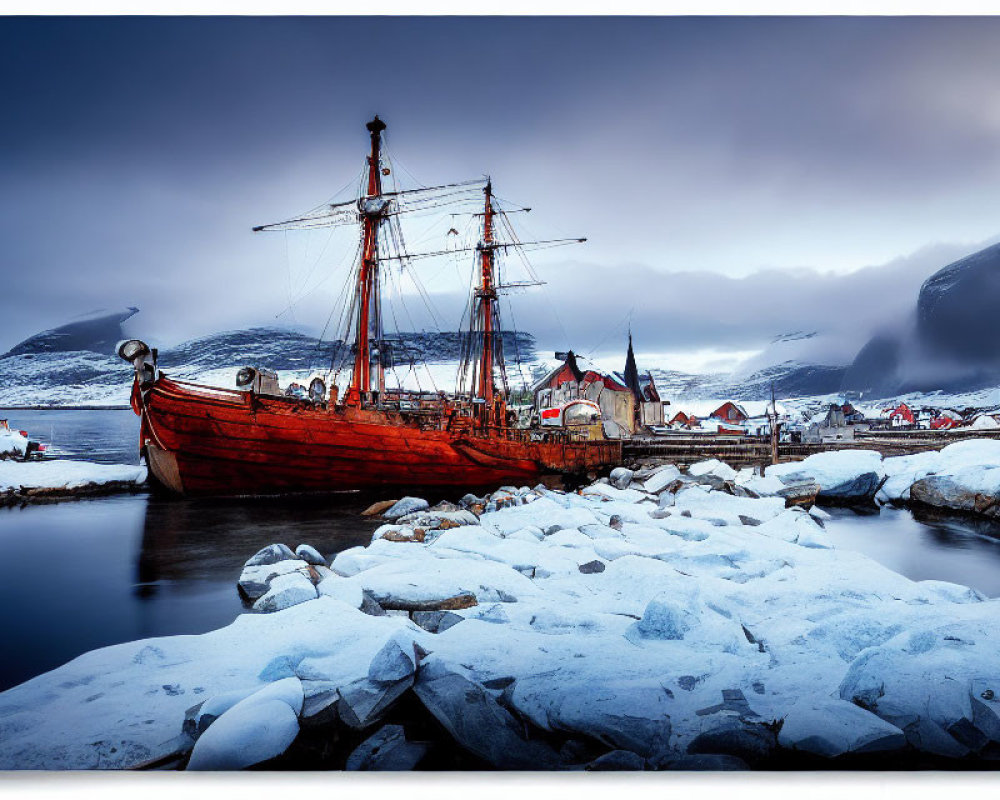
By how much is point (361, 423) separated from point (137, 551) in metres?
3.65

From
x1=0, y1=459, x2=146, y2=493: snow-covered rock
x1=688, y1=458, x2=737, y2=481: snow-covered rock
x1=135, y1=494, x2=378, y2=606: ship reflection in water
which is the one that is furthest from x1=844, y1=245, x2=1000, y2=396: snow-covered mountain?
x1=0, y1=459, x2=146, y2=493: snow-covered rock

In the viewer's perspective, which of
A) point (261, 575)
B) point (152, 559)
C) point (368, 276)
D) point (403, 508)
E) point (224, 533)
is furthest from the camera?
point (403, 508)

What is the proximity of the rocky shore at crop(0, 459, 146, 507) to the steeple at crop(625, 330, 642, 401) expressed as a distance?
12.6ft

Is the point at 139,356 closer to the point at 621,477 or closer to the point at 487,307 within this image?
the point at 487,307

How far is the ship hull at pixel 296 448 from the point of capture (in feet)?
16.2

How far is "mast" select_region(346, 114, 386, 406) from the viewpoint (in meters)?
3.12

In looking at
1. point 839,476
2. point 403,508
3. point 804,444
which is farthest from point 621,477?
point 403,508

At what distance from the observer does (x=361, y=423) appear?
6.66 metres

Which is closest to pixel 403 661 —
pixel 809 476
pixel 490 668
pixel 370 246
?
pixel 490 668

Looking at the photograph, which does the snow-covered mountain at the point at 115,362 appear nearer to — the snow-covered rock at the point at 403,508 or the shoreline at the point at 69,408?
the shoreline at the point at 69,408

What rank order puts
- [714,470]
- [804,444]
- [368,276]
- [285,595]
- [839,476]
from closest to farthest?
[285,595], [368,276], [804,444], [839,476], [714,470]

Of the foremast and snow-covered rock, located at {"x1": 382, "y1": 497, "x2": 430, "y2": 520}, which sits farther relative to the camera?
snow-covered rock, located at {"x1": 382, "y1": 497, "x2": 430, "y2": 520}

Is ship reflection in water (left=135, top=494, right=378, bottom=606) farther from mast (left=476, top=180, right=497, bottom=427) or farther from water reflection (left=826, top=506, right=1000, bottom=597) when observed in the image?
water reflection (left=826, top=506, right=1000, bottom=597)

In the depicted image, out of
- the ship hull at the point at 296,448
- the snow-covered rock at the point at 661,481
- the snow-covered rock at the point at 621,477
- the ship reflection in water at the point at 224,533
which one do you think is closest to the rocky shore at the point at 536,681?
the ship reflection in water at the point at 224,533
